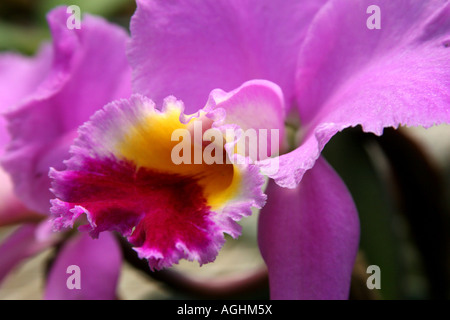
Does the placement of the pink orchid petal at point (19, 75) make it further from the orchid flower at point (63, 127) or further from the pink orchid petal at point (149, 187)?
the pink orchid petal at point (149, 187)

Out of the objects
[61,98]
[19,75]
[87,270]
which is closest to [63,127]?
[61,98]

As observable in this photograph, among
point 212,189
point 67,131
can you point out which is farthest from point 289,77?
point 67,131

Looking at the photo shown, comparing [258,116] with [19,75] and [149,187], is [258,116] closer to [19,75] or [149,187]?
[149,187]

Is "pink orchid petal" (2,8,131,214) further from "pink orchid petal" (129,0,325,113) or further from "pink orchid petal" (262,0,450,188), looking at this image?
"pink orchid petal" (262,0,450,188)

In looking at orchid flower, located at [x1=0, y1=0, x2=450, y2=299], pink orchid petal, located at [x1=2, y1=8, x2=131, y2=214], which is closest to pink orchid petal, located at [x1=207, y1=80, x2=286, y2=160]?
orchid flower, located at [x1=0, y1=0, x2=450, y2=299]

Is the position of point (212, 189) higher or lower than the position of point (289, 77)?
lower

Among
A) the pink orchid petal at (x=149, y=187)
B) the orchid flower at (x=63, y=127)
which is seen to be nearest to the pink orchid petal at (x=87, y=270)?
the orchid flower at (x=63, y=127)

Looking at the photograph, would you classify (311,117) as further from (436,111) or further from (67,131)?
(67,131)
